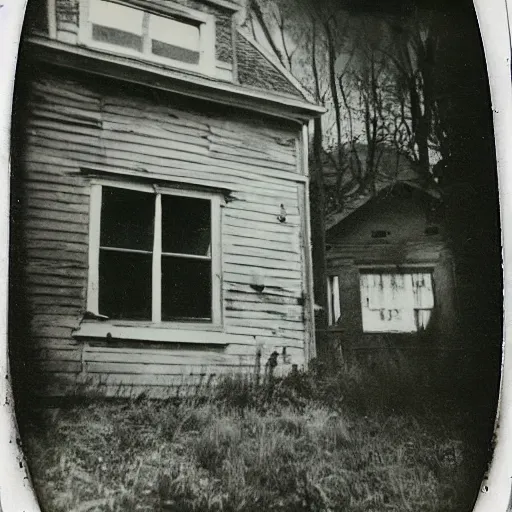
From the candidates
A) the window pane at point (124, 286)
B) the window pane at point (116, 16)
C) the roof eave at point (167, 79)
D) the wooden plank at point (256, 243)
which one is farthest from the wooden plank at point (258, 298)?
the window pane at point (116, 16)

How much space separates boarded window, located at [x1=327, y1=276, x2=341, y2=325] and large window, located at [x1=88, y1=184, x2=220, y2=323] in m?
0.31

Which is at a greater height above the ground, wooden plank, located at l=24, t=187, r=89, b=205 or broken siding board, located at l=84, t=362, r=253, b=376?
wooden plank, located at l=24, t=187, r=89, b=205

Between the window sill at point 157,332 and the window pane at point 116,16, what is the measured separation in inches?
32.2

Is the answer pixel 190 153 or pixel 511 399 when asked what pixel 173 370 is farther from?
pixel 511 399

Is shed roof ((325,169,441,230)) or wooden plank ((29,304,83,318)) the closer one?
wooden plank ((29,304,83,318))

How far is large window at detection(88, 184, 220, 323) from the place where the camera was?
1.52 m

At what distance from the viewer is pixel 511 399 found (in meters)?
1.68

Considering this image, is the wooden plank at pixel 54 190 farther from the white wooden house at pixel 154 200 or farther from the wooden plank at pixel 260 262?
the wooden plank at pixel 260 262

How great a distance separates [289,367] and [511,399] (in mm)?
644

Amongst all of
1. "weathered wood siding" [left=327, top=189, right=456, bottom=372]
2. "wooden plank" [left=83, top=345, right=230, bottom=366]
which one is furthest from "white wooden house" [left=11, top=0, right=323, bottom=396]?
"weathered wood siding" [left=327, top=189, right=456, bottom=372]

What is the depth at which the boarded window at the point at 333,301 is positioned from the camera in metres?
1.66

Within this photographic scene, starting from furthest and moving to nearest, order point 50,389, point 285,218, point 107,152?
point 285,218, point 107,152, point 50,389

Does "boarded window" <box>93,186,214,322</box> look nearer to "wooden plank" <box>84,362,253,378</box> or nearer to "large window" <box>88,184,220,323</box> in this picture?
"large window" <box>88,184,220,323</box>

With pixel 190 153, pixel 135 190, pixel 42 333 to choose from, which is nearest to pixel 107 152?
pixel 135 190
